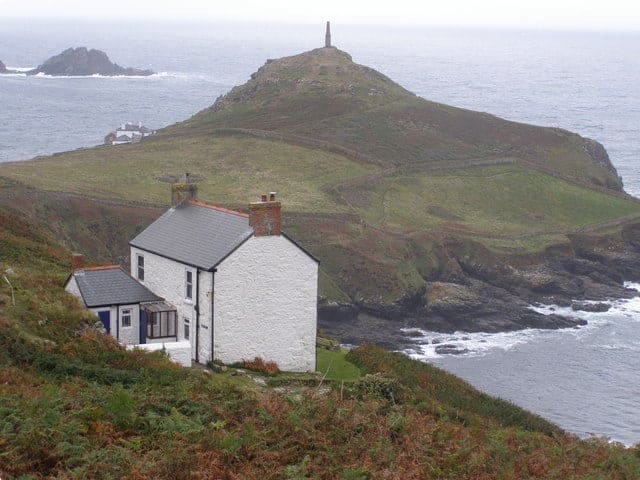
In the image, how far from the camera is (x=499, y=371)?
58312 millimetres

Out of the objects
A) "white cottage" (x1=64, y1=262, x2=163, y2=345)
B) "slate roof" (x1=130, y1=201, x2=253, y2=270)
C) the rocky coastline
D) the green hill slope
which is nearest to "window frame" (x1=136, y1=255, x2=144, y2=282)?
"slate roof" (x1=130, y1=201, x2=253, y2=270)

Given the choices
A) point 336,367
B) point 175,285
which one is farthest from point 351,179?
point 175,285

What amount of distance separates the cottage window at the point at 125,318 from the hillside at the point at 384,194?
110ft

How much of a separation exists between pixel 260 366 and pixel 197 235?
15.8ft

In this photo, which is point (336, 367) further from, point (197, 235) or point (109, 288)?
point (109, 288)

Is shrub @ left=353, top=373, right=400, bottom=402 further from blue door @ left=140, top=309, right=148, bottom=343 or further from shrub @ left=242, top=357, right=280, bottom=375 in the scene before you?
blue door @ left=140, top=309, right=148, bottom=343

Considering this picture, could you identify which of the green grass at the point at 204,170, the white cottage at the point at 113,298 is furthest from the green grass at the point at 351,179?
the white cottage at the point at 113,298

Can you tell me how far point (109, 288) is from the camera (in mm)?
30734

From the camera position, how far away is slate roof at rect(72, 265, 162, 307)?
2997 centimetres

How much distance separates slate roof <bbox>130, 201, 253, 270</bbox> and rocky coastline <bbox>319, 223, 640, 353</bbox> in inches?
1205

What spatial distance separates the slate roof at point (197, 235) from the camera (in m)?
30.3

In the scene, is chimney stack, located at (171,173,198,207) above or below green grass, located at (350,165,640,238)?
above

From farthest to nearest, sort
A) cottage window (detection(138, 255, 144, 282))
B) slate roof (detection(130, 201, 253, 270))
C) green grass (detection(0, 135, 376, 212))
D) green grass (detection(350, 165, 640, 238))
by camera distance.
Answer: green grass (detection(350, 165, 640, 238)), green grass (detection(0, 135, 376, 212)), cottage window (detection(138, 255, 144, 282)), slate roof (detection(130, 201, 253, 270))

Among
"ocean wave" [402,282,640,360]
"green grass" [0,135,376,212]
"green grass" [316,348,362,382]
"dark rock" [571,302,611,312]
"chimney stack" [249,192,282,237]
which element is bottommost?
"ocean wave" [402,282,640,360]
